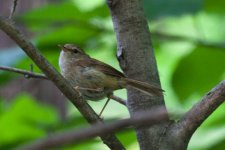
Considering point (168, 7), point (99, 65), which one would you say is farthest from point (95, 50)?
point (168, 7)

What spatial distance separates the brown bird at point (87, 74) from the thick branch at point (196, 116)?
1.19 metres

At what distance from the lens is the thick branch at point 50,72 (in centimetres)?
143

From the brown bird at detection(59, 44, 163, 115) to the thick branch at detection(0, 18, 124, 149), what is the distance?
125 centimetres

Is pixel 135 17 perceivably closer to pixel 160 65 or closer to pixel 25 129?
pixel 25 129

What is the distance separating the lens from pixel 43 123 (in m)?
3.19

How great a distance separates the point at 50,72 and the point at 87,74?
1.72 meters

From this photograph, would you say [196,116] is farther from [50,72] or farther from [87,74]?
A: [87,74]

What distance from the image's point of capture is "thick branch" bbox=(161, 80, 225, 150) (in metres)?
1.64

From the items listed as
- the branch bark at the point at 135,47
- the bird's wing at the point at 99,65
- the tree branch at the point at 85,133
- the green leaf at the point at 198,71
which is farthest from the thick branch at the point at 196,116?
the bird's wing at the point at 99,65

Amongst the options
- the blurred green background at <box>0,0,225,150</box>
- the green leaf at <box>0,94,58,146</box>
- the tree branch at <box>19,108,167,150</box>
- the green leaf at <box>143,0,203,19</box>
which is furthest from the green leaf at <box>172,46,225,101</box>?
the tree branch at <box>19,108,167,150</box>

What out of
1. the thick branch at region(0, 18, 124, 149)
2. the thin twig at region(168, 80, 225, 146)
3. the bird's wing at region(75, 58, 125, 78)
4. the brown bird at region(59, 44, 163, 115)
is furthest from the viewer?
the bird's wing at region(75, 58, 125, 78)

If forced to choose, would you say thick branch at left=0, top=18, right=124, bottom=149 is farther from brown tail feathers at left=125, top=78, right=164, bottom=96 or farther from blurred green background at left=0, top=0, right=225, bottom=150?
blurred green background at left=0, top=0, right=225, bottom=150

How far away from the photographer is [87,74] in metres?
3.26

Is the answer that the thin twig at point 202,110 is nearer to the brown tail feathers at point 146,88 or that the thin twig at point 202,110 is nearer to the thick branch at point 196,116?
the thick branch at point 196,116
